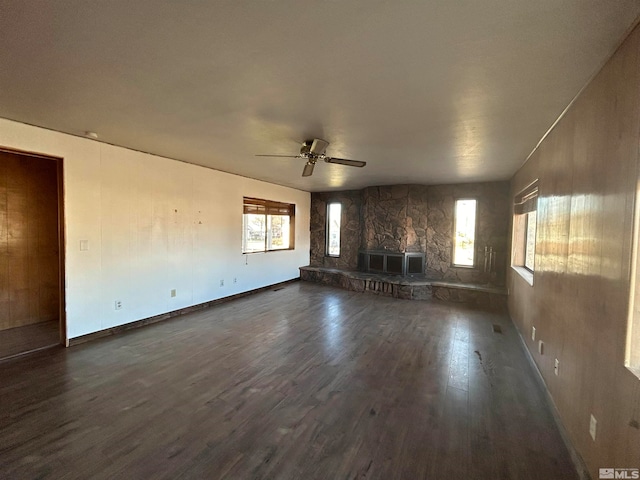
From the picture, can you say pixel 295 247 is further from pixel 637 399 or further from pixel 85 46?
pixel 637 399

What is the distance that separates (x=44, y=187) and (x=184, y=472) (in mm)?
4614

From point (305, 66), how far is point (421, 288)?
5.11 meters

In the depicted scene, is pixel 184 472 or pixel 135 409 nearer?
pixel 184 472

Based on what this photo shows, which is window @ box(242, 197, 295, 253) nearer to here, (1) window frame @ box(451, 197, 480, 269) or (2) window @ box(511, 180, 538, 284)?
(1) window frame @ box(451, 197, 480, 269)

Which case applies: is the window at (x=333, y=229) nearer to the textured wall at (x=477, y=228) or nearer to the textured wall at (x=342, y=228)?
the textured wall at (x=342, y=228)

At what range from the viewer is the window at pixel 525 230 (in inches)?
148

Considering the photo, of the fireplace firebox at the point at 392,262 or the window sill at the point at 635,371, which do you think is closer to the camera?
the window sill at the point at 635,371

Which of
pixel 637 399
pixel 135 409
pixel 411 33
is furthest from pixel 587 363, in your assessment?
pixel 135 409

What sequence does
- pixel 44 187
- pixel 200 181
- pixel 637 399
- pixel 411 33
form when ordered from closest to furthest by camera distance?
1. pixel 637 399
2. pixel 411 33
3. pixel 44 187
4. pixel 200 181

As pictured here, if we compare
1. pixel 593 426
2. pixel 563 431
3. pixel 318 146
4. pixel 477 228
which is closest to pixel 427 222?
pixel 477 228

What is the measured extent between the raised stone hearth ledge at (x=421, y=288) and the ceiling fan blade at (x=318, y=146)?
3697mm

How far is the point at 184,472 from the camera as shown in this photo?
1.65m

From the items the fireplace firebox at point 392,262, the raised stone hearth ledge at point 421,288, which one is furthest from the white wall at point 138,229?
the fireplace firebox at point 392,262

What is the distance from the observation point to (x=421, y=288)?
19.5 ft
